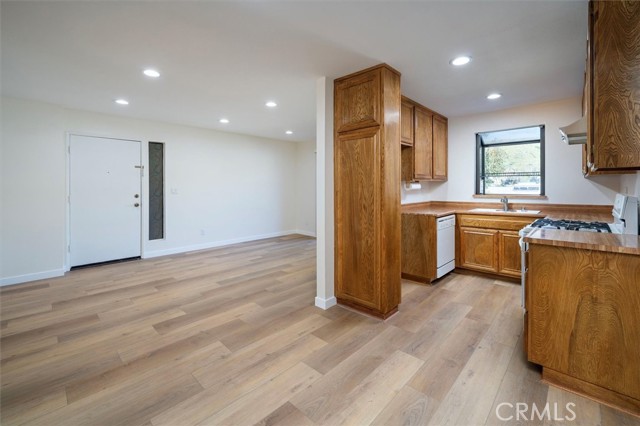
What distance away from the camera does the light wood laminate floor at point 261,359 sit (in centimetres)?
156

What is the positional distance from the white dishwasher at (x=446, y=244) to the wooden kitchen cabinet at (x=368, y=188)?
1033 millimetres

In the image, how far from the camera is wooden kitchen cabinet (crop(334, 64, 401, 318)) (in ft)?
8.57

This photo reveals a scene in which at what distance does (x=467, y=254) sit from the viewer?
3.93 m

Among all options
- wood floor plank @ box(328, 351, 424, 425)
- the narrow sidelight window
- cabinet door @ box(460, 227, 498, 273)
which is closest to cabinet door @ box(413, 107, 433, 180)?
cabinet door @ box(460, 227, 498, 273)

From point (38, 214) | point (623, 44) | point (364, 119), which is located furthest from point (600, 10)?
point (38, 214)

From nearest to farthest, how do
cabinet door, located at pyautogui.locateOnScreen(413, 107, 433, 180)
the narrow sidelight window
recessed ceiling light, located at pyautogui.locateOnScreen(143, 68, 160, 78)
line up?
recessed ceiling light, located at pyautogui.locateOnScreen(143, 68, 160, 78) < cabinet door, located at pyautogui.locateOnScreen(413, 107, 433, 180) < the narrow sidelight window

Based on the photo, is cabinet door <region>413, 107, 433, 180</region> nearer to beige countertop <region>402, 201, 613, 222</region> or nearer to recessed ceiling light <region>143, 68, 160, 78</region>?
beige countertop <region>402, 201, 613, 222</region>

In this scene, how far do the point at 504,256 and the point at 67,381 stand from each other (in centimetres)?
442

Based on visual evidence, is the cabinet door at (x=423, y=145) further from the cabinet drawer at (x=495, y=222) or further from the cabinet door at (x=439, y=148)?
the cabinet drawer at (x=495, y=222)

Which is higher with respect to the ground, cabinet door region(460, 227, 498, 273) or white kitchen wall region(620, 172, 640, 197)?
white kitchen wall region(620, 172, 640, 197)

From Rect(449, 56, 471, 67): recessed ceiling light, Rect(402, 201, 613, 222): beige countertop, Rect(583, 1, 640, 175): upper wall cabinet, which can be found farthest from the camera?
Rect(402, 201, 613, 222): beige countertop

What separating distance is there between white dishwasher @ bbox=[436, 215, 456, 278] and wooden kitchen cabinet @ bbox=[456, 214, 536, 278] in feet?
0.36

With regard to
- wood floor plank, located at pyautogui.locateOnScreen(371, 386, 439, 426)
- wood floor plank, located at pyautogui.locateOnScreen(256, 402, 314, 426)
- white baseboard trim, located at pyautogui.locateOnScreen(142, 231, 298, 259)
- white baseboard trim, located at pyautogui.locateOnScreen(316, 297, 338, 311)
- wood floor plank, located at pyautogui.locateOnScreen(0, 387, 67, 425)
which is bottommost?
wood floor plank, located at pyautogui.locateOnScreen(0, 387, 67, 425)

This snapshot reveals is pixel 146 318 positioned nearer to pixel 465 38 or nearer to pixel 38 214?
pixel 38 214
